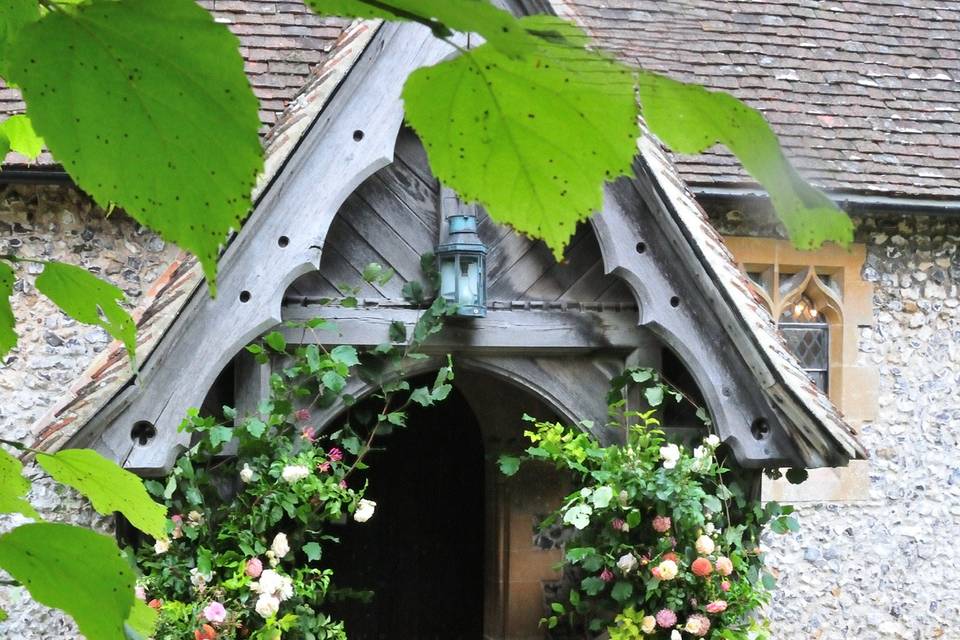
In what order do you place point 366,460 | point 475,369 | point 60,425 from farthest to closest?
1. point 366,460
2. point 475,369
3. point 60,425

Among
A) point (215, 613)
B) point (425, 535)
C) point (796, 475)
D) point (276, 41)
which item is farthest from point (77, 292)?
point (425, 535)

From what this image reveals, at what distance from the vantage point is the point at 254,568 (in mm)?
3604

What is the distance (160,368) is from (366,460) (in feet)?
11.2

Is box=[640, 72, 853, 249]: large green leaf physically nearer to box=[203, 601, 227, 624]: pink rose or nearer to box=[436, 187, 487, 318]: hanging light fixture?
box=[203, 601, 227, 624]: pink rose

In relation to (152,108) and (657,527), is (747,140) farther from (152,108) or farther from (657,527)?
(657,527)

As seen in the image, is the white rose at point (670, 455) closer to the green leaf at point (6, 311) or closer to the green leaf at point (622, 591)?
the green leaf at point (622, 591)

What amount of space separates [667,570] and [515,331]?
1.01 metres

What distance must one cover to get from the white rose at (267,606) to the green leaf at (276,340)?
82 cm

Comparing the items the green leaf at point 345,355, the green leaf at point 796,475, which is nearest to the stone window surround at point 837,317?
the green leaf at point 796,475

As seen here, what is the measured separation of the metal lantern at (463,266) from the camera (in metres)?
3.98

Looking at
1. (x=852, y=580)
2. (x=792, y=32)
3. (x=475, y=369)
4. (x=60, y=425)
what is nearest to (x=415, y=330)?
(x=475, y=369)

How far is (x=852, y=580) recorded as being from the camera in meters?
7.17

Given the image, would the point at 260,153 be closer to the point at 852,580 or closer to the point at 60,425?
the point at 60,425

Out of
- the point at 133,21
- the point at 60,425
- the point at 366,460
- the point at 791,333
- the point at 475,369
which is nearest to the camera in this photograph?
the point at 133,21
